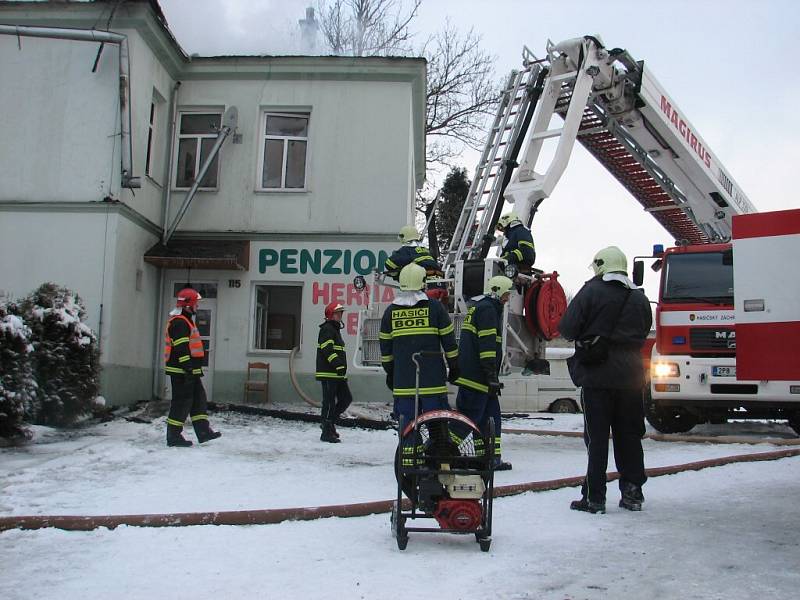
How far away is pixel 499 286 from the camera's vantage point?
24.8 feet

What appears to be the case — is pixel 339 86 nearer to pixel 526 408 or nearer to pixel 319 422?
pixel 319 422

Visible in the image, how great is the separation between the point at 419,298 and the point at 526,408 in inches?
627

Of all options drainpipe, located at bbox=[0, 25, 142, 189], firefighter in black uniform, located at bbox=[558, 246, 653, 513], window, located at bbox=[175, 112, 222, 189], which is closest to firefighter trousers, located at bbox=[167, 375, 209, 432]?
firefighter in black uniform, located at bbox=[558, 246, 653, 513]

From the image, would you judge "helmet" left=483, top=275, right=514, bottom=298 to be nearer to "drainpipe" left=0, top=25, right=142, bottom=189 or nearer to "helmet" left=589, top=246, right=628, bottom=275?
"helmet" left=589, top=246, right=628, bottom=275

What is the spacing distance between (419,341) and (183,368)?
4164 millimetres

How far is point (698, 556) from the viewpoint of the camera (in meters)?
4.54

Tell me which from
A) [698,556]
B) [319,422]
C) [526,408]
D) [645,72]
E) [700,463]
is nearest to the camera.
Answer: [698,556]

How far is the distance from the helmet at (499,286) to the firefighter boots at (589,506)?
95.5 inches

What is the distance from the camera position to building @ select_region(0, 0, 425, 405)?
1346cm

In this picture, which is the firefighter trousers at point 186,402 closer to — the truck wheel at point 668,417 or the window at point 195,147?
the truck wheel at point 668,417

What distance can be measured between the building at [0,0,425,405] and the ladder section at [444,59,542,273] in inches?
201

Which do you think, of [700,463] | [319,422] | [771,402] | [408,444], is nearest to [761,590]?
[408,444]

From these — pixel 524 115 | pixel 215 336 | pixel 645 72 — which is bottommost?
pixel 215 336

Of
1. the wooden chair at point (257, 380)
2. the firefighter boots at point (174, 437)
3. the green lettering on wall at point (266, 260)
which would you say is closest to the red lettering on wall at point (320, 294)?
Answer: the green lettering on wall at point (266, 260)
